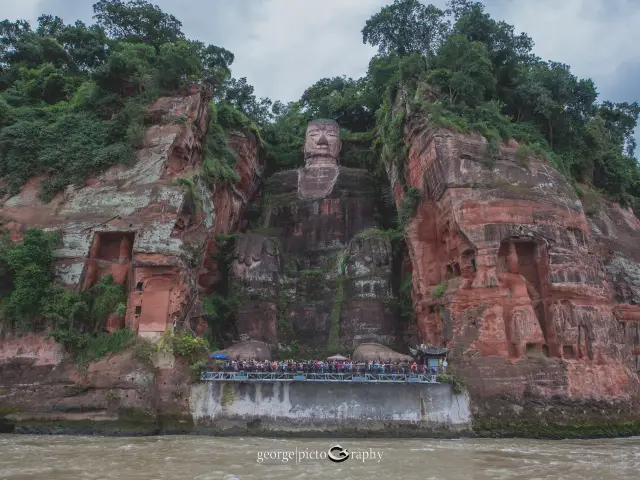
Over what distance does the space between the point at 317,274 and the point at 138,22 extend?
2258cm

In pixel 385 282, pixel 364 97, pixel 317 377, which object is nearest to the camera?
pixel 317 377

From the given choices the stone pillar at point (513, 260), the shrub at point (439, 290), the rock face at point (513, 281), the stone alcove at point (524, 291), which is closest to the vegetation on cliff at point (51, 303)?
the shrub at point (439, 290)

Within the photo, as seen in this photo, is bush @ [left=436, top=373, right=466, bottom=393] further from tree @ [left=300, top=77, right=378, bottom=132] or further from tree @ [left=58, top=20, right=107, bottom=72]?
tree @ [left=58, top=20, right=107, bottom=72]

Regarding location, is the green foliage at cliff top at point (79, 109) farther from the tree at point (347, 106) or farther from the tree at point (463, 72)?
the tree at point (347, 106)

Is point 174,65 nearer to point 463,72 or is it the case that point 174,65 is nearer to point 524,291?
point 463,72

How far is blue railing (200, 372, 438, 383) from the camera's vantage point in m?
19.2

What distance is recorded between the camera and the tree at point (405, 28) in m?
36.8

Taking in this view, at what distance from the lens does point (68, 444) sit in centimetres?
1563

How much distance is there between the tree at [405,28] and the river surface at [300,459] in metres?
27.6

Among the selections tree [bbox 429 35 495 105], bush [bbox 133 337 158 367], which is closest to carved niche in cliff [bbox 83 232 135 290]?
bush [bbox 133 337 158 367]

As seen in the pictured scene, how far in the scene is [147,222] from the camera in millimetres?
22266

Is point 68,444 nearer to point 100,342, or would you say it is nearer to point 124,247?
point 100,342

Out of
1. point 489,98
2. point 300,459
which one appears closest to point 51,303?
point 300,459

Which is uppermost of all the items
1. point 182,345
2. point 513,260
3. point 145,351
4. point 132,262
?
point 513,260
